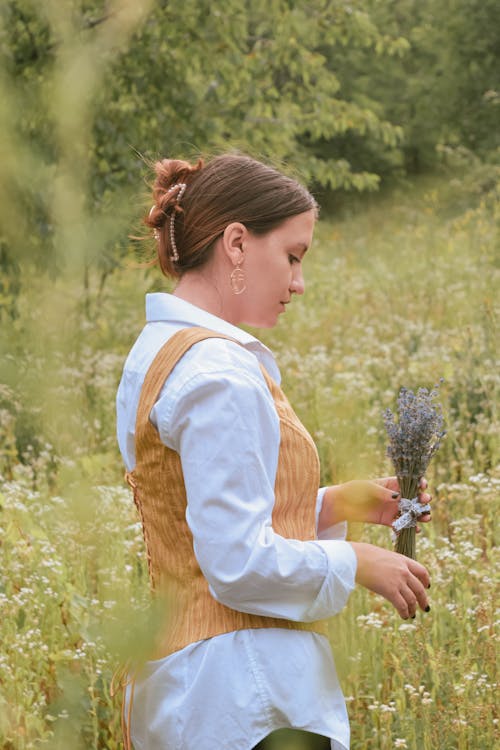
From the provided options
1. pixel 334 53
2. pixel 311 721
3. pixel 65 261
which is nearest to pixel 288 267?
pixel 311 721

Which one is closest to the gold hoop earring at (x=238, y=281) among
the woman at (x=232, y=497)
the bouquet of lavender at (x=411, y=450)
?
the woman at (x=232, y=497)

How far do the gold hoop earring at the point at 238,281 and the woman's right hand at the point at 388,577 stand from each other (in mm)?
441

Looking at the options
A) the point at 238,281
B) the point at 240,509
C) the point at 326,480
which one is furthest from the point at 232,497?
the point at 326,480

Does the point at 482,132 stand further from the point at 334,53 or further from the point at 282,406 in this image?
the point at 282,406

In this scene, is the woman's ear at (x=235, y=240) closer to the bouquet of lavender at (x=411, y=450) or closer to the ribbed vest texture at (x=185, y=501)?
the ribbed vest texture at (x=185, y=501)

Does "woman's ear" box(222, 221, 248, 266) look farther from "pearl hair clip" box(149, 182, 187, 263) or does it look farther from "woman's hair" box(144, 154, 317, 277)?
"pearl hair clip" box(149, 182, 187, 263)

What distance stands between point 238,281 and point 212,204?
139 mm

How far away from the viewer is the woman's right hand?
1469mm

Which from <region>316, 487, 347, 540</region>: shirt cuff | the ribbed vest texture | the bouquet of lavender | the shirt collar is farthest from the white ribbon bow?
the shirt collar

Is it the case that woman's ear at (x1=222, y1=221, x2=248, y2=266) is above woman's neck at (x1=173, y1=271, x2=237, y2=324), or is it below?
above

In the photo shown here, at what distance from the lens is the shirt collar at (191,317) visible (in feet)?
5.22

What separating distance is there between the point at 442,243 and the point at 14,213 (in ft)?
33.2

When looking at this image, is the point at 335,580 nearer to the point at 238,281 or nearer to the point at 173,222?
the point at 238,281

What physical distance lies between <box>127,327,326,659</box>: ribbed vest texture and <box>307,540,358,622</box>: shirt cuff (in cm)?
7
